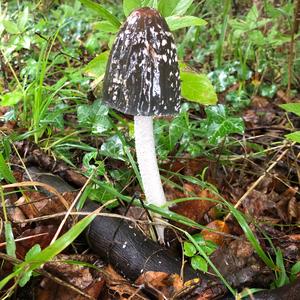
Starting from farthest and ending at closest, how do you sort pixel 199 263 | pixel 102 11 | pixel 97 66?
pixel 97 66 → pixel 102 11 → pixel 199 263

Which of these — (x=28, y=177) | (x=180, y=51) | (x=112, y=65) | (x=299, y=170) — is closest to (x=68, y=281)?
(x=28, y=177)

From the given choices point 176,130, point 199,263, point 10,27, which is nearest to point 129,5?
point 176,130

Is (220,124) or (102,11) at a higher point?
(102,11)

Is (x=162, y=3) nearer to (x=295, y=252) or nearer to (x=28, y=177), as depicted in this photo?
(x=28, y=177)

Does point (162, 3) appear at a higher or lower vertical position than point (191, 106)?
higher

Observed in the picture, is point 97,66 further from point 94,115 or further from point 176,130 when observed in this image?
point 176,130

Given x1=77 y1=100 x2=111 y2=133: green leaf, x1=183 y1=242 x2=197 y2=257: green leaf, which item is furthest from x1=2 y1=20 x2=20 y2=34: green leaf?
x1=183 y1=242 x2=197 y2=257: green leaf

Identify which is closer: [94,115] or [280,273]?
[280,273]

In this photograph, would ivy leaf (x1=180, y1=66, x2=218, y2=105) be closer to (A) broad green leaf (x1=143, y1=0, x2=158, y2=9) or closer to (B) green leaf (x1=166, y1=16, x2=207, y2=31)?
(B) green leaf (x1=166, y1=16, x2=207, y2=31)
